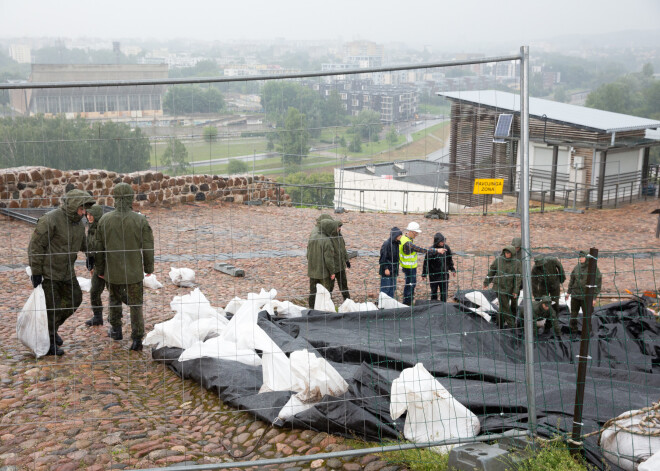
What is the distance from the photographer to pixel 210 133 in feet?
31.4

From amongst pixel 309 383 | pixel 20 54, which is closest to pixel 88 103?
pixel 309 383

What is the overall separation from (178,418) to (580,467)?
129 inches

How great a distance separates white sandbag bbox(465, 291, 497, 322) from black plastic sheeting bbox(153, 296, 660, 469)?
219 millimetres

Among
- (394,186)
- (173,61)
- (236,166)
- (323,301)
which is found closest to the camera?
(323,301)

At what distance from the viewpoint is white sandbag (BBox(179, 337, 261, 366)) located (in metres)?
6.75

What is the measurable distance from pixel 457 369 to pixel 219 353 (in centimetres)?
232

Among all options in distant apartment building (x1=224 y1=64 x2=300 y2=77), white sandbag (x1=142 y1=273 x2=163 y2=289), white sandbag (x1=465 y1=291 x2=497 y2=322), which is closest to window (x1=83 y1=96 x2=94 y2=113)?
distant apartment building (x1=224 y1=64 x2=300 y2=77)

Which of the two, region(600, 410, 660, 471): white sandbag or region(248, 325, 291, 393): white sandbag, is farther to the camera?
region(248, 325, 291, 393): white sandbag

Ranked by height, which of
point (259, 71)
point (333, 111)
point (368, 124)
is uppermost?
point (259, 71)

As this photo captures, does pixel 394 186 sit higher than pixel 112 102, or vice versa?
pixel 112 102

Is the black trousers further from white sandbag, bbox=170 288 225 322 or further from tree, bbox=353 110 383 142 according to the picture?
white sandbag, bbox=170 288 225 322

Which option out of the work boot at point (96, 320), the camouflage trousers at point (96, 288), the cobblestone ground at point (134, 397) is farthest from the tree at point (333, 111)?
the work boot at point (96, 320)

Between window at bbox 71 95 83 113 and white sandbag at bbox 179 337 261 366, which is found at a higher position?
window at bbox 71 95 83 113

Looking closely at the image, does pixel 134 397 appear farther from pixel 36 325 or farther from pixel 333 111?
pixel 333 111
